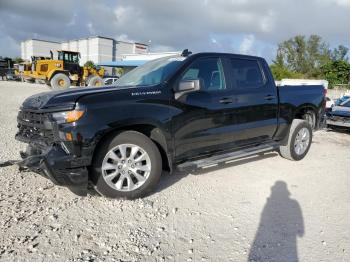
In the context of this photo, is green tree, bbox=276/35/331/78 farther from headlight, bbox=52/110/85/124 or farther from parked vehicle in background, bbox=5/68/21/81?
headlight, bbox=52/110/85/124

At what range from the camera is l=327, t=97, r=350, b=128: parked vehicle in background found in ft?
30.3

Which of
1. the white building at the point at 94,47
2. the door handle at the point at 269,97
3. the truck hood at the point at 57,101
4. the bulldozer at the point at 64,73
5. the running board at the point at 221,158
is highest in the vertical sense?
the white building at the point at 94,47

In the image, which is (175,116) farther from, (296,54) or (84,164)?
(296,54)

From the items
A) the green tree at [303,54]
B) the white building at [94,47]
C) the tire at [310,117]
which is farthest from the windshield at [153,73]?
the white building at [94,47]

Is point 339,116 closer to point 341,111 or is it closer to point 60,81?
point 341,111

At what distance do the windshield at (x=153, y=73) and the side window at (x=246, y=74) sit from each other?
3.09 ft

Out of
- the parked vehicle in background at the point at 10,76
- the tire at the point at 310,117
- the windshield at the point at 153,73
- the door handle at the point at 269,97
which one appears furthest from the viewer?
the parked vehicle in background at the point at 10,76

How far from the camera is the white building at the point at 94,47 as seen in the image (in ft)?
266

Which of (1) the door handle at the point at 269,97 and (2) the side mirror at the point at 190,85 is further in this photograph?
(1) the door handle at the point at 269,97

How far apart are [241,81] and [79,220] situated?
3147 millimetres

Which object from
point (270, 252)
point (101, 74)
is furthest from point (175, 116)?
point (101, 74)

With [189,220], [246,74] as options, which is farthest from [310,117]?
[189,220]

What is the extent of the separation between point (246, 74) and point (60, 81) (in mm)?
18035

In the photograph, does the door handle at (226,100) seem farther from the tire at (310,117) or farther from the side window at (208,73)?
the tire at (310,117)
